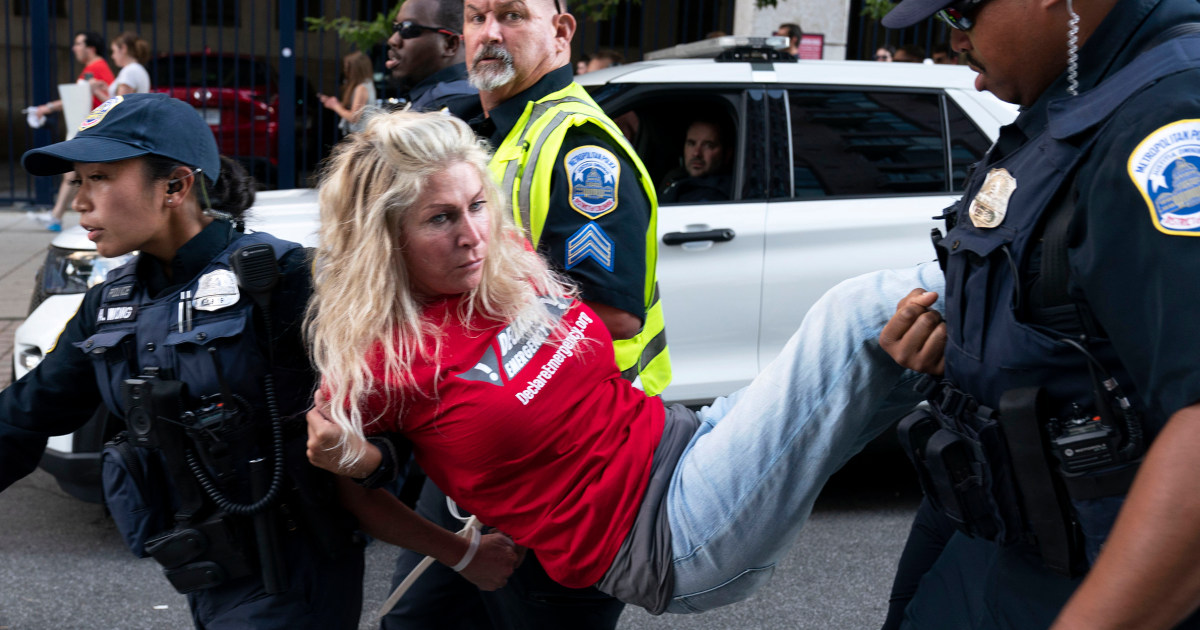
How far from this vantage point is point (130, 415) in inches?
79.4

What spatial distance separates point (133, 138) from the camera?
209 cm

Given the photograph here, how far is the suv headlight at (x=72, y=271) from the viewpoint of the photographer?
414cm

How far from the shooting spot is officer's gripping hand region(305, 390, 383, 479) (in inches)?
72.6

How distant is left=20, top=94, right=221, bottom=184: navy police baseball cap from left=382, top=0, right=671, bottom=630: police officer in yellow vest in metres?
0.68

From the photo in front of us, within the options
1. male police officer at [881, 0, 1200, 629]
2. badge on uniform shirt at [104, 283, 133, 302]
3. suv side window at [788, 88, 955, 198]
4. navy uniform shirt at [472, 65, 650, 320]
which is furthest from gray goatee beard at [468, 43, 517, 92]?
suv side window at [788, 88, 955, 198]

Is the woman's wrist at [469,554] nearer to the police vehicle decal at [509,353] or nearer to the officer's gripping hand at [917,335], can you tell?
the police vehicle decal at [509,353]

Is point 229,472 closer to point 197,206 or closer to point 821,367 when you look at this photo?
point 197,206

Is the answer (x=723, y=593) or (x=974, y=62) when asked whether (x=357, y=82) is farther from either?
(x=974, y=62)

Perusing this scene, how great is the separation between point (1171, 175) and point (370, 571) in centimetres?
326

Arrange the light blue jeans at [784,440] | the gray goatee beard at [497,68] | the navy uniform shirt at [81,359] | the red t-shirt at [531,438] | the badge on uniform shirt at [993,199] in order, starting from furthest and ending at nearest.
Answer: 1. the gray goatee beard at [497,68]
2. the navy uniform shirt at [81,359]
3. the red t-shirt at [531,438]
4. the light blue jeans at [784,440]
5. the badge on uniform shirt at [993,199]

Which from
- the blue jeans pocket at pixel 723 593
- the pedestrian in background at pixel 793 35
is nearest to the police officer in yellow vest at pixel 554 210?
the blue jeans pocket at pixel 723 593

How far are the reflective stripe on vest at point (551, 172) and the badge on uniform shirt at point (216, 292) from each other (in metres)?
0.62

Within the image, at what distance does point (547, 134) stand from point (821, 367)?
0.95 m

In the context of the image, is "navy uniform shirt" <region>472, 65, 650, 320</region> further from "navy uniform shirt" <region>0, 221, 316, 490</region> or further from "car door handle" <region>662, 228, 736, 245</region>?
"car door handle" <region>662, 228, 736, 245</region>
